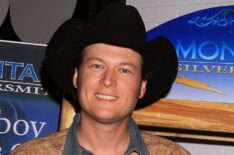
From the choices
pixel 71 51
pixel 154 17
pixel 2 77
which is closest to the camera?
pixel 71 51

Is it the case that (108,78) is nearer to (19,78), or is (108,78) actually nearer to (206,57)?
(206,57)

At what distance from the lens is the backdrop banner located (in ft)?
5.93

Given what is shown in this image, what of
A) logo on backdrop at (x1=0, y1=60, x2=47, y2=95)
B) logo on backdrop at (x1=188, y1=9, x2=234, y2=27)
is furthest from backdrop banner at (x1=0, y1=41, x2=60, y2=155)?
logo on backdrop at (x1=188, y1=9, x2=234, y2=27)

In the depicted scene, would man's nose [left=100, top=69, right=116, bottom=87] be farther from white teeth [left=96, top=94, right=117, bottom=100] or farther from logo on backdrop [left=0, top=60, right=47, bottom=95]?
logo on backdrop [left=0, top=60, right=47, bottom=95]

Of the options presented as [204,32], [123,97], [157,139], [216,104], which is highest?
[204,32]

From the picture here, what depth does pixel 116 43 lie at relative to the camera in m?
1.39

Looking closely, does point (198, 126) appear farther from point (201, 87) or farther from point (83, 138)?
point (83, 138)

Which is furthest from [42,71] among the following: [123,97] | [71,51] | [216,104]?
[216,104]

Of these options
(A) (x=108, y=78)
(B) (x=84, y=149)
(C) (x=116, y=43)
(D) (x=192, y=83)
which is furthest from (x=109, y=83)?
(D) (x=192, y=83)

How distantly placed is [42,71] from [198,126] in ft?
2.21

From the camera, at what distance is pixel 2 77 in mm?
1852

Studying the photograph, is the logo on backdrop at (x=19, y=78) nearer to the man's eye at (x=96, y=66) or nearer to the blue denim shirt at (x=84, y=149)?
the blue denim shirt at (x=84, y=149)

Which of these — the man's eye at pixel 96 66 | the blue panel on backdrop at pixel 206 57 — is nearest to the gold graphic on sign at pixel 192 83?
the blue panel on backdrop at pixel 206 57

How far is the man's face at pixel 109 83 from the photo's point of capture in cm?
138
